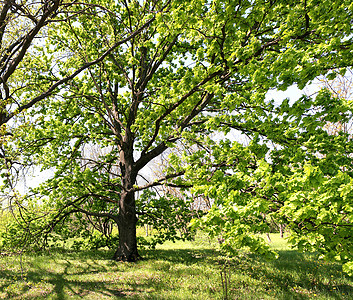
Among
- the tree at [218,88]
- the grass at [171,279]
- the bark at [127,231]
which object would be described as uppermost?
the tree at [218,88]

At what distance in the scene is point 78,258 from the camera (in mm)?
10219

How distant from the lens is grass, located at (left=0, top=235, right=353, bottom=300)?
6.03 meters

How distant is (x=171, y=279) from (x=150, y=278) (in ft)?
2.29

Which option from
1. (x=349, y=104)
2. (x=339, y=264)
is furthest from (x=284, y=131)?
(x=339, y=264)

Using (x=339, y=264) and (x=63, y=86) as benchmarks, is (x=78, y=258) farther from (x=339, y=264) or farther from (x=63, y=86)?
(x=339, y=264)

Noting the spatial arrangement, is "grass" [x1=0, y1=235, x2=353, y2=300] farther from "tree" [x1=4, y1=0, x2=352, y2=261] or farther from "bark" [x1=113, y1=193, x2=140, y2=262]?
"tree" [x1=4, y1=0, x2=352, y2=261]

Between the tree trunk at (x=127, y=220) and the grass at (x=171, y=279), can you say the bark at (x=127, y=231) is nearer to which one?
the tree trunk at (x=127, y=220)

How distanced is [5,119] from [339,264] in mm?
13230

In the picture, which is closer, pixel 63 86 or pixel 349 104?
pixel 349 104

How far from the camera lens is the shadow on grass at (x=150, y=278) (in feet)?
20.0

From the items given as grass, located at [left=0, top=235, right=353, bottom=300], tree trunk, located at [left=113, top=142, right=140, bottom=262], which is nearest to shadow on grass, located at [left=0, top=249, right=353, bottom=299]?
grass, located at [left=0, top=235, right=353, bottom=300]

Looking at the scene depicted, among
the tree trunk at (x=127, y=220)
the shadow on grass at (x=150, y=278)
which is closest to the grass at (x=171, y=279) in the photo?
the shadow on grass at (x=150, y=278)

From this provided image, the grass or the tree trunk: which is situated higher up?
the tree trunk

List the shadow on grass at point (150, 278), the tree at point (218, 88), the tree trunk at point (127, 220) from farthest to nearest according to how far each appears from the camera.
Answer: the tree trunk at point (127, 220), the shadow on grass at point (150, 278), the tree at point (218, 88)
